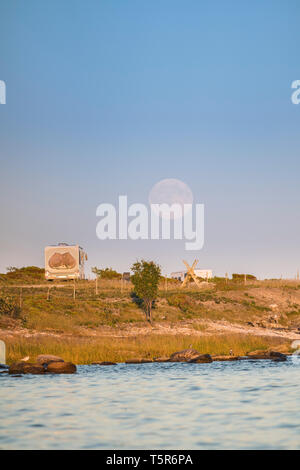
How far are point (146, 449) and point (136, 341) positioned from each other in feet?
97.5

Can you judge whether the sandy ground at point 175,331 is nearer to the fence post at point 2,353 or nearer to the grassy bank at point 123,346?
the grassy bank at point 123,346

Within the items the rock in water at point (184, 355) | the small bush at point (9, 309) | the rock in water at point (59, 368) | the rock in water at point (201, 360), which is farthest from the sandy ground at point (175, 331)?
the rock in water at point (201, 360)

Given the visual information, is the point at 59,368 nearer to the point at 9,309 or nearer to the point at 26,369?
the point at 26,369

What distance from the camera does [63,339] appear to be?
44.0 meters

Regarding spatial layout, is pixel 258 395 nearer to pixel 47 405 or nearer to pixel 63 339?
pixel 47 405

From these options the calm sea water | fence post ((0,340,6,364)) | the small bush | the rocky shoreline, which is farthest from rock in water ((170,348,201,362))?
the small bush

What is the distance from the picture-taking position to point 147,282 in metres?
64.4

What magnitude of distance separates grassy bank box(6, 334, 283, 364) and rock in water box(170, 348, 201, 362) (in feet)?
7.17

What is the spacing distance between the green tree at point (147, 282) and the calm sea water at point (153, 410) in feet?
101

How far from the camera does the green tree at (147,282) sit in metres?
64.2

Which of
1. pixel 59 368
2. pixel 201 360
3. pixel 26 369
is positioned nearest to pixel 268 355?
pixel 201 360

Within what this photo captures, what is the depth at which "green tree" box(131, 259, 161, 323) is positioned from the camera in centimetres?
6425
